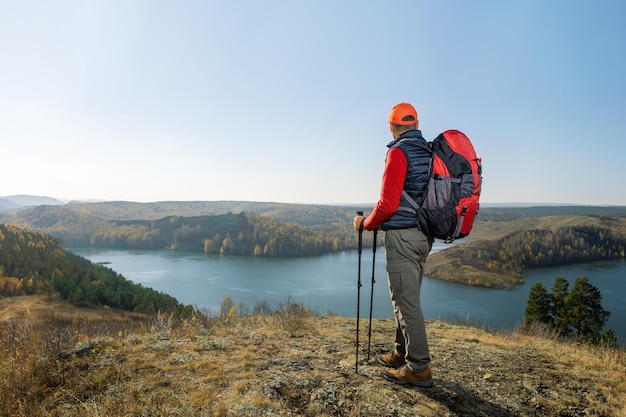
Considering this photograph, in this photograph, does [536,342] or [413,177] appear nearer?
[413,177]

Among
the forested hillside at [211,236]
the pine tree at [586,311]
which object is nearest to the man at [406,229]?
the pine tree at [586,311]

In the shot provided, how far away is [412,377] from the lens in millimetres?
3676

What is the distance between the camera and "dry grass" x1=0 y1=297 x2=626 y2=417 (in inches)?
130

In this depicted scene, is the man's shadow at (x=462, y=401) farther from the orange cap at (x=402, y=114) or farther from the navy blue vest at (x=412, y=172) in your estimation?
the orange cap at (x=402, y=114)

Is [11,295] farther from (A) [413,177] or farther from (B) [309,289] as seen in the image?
(A) [413,177]

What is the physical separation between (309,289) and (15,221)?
711 feet

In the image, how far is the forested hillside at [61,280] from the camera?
49.9 m

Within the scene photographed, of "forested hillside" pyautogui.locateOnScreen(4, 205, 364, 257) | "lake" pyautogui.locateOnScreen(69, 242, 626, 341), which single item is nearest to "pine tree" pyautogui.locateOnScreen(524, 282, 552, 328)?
"lake" pyautogui.locateOnScreen(69, 242, 626, 341)

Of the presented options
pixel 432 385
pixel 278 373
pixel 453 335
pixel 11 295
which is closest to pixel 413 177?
pixel 432 385

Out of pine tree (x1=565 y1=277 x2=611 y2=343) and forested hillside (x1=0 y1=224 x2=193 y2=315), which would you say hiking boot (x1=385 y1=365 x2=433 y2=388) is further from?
forested hillside (x1=0 y1=224 x2=193 y2=315)

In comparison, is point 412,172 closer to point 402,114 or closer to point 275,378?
point 402,114

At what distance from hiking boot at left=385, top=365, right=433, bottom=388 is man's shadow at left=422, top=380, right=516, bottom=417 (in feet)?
0.25

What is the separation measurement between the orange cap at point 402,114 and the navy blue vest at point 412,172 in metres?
0.19

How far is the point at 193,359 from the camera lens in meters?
4.49
